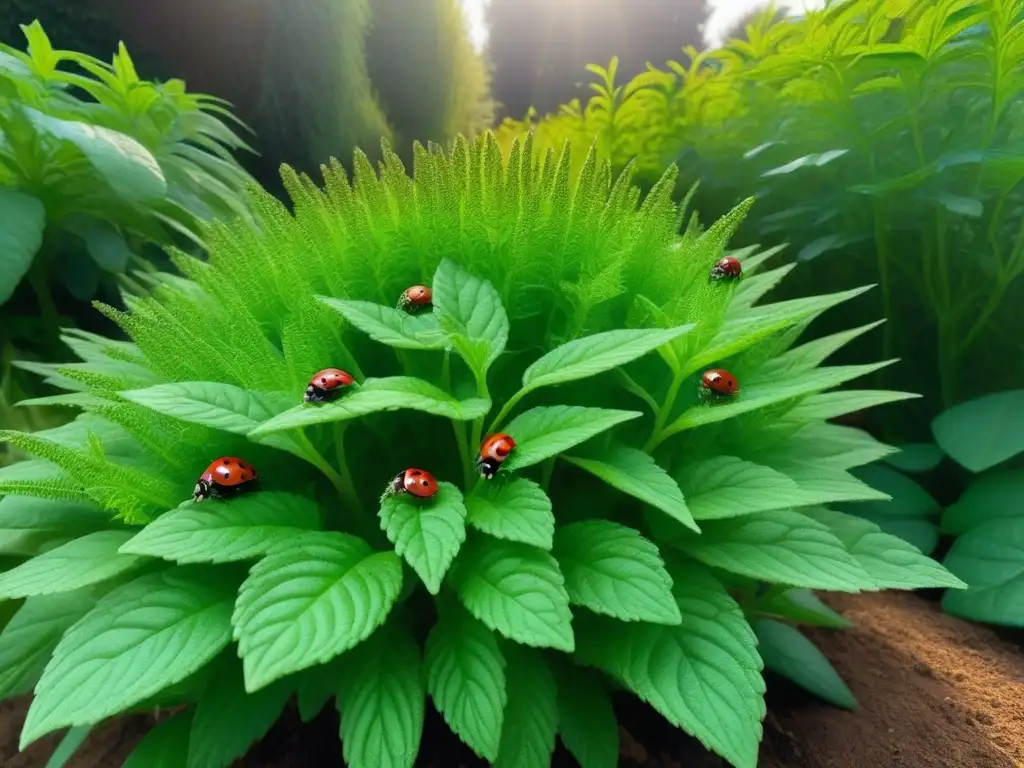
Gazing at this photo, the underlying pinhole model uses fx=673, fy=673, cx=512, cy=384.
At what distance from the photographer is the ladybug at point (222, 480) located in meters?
0.65

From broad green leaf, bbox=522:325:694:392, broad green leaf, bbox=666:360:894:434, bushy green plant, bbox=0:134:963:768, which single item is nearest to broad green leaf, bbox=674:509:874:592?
bushy green plant, bbox=0:134:963:768

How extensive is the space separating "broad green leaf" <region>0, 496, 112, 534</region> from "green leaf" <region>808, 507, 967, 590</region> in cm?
83

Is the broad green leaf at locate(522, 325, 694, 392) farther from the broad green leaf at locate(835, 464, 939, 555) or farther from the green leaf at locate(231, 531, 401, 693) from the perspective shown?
the broad green leaf at locate(835, 464, 939, 555)

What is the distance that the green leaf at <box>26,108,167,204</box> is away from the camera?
4.02ft

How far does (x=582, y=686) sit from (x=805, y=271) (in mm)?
1508

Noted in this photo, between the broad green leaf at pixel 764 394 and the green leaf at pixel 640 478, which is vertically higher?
the broad green leaf at pixel 764 394

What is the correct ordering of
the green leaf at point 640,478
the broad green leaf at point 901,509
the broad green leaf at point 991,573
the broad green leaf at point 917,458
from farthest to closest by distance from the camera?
the broad green leaf at point 917,458, the broad green leaf at point 901,509, the broad green leaf at point 991,573, the green leaf at point 640,478

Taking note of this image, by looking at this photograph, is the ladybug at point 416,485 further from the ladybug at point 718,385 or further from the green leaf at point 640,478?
the ladybug at point 718,385

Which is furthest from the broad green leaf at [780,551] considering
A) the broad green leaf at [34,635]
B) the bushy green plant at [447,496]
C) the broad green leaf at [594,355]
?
the broad green leaf at [34,635]

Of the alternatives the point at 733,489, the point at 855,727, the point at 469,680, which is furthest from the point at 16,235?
the point at 855,727

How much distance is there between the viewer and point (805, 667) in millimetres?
904

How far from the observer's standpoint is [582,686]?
0.74 metres

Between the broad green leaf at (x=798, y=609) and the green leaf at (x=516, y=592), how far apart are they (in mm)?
434

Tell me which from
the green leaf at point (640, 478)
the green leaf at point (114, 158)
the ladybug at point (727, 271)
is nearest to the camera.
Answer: the green leaf at point (640, 478)
